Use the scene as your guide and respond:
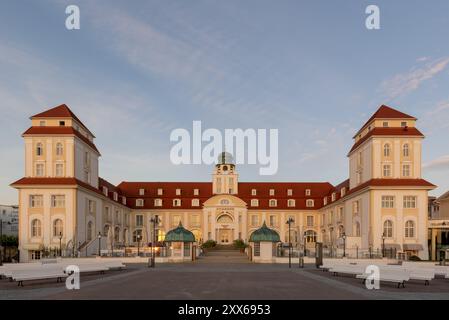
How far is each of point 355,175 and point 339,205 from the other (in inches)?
313

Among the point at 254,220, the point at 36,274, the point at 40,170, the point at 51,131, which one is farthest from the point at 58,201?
the point at 254,220

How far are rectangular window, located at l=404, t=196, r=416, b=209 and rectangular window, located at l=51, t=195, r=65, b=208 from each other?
3665 cm

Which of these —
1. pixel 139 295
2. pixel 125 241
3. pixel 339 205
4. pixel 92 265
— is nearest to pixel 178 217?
pixel 125 241

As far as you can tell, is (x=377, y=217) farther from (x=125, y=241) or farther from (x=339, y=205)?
(x=125, y=241)

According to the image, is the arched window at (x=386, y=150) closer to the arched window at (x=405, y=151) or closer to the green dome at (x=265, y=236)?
the arched window at (x=405, y=151)

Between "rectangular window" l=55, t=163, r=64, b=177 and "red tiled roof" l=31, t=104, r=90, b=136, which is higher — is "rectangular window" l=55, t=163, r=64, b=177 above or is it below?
below

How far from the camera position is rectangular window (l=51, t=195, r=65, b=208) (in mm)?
51375

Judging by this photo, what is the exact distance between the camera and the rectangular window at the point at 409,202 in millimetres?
52419

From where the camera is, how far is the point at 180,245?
1843 inches

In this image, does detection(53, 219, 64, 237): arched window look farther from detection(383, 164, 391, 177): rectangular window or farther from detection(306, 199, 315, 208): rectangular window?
detection(306, 199, 315, 208): rectangular window

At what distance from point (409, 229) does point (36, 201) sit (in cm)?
4005

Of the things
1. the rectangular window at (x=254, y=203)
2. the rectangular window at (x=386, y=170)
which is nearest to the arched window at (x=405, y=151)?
the rectangular window at (x=386, y=170)

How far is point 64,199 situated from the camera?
5150 centimetres

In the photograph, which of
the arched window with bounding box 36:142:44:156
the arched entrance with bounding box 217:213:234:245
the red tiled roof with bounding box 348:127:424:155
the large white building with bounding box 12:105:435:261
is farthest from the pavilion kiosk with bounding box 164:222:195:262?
the arched entrance with bounding box 217:213:234:245
